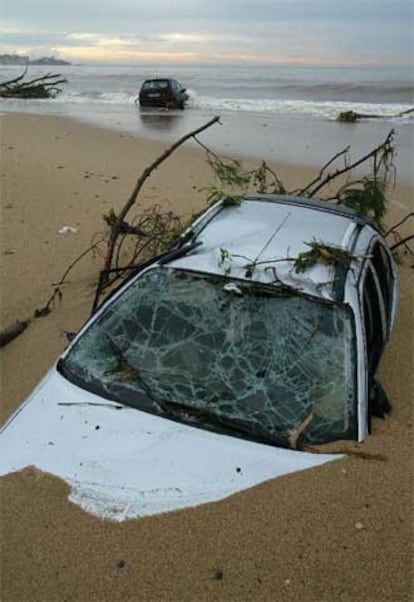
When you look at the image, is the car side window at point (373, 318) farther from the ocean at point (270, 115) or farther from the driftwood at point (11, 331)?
the ocean at point (270, 115)

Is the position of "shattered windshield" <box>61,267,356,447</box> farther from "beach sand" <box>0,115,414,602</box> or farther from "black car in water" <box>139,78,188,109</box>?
"black car in water" <box>139,78,188,109</box>

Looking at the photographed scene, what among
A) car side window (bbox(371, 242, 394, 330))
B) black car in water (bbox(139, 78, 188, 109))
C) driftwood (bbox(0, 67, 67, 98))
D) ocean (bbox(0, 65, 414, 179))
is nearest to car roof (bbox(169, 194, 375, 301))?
car side window (bbox(371, 242, 394, 330))

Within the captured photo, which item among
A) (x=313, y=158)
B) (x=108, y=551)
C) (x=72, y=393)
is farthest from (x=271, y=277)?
(x=313, y=158)

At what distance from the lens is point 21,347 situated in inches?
194

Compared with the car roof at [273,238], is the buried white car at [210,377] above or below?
below

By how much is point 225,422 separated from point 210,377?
269 mm

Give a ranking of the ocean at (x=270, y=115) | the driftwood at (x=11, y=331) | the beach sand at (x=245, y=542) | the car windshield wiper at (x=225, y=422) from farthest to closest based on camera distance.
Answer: the ocean at (x=270, y=115) → the driftwood at (x=11, y=331) → the car windshield wiper at (x=225, y=422) → the beach sand at (x=245, y=542)

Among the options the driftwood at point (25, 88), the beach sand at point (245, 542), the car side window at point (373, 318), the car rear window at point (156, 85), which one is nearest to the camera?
the beach sand at point (245, 542)

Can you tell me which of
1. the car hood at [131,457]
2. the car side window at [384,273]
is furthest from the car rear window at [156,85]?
the car hood at [131,457]

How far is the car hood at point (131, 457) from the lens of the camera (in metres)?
2.62

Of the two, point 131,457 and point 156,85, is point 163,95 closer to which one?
point 156,85

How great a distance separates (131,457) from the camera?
2752mm

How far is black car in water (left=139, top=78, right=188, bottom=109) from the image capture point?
82.9 ft

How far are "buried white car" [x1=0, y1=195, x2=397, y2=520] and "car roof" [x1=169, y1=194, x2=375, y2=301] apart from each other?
12mm
